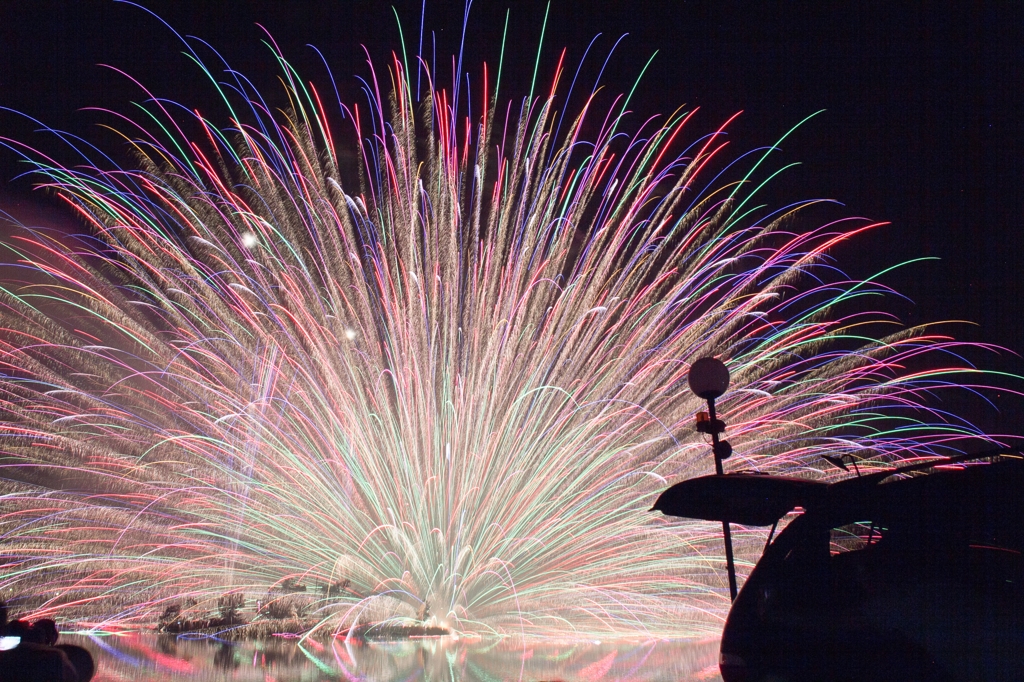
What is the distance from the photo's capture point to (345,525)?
62.1ft

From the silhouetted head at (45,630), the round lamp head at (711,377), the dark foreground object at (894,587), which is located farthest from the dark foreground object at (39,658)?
the round lamp head at (711,377)

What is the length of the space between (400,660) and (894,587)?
13.5 metres

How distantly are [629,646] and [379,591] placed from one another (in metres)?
7.71

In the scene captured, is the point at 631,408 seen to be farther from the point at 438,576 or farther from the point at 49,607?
the point at 49,607

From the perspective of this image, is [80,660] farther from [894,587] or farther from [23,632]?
[894,587]

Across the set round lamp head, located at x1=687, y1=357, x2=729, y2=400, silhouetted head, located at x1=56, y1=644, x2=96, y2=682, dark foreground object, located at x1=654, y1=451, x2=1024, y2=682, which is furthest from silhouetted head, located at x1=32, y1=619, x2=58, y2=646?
round lamp head, located at x1=687, y1=357, x2=729, y2=400

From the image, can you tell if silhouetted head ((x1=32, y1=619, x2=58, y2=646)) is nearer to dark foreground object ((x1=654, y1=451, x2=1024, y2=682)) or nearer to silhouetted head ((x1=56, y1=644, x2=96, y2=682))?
silhouetted head ((x1=56, y1=644, x2=96, y2=682))

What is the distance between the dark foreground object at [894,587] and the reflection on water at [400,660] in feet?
25.1

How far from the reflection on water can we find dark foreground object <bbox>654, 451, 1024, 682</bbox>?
7659mm

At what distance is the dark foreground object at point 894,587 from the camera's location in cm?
350

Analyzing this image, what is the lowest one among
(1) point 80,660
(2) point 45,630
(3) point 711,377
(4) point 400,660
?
(4) point 400,660

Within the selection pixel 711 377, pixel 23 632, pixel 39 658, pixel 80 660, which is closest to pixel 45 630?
pixel 23 632

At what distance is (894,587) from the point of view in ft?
12.2

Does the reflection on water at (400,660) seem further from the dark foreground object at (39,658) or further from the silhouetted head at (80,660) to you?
the dark foreground object at (39,658)
